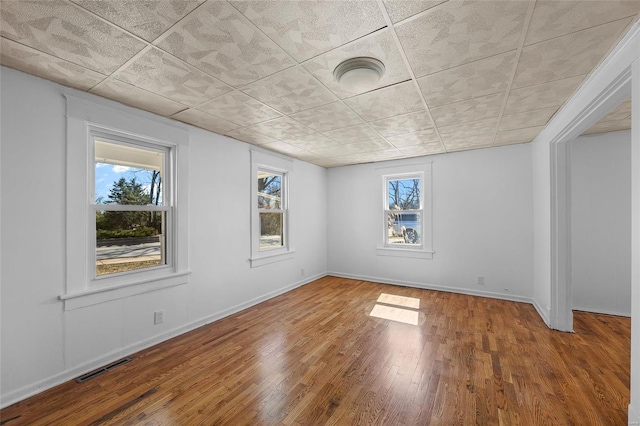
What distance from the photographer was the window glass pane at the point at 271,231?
4.42 m

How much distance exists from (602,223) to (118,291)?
5926 mm

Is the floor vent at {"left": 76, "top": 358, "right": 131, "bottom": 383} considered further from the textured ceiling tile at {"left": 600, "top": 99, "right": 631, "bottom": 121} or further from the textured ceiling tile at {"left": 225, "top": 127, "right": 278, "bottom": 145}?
the textured ceiling tile at {"left": 600, "top": 99, "right": 631, "bottom": 121}

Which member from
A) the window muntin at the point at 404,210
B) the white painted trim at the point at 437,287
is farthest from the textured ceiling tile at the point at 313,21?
the white painted trim at the point at 437,287

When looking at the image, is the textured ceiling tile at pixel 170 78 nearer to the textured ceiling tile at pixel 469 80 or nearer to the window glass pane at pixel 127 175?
the window glass pane at pixel 127 175

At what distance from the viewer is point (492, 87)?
228 centimetres

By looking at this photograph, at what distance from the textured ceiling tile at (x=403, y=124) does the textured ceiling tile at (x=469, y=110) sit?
120 millimetres

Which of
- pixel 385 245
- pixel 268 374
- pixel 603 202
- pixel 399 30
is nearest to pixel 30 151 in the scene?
pixel 268 374

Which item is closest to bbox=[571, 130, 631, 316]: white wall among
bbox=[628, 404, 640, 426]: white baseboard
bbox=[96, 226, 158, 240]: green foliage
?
bbox=[628, 404, 640, 426]: white baseboard

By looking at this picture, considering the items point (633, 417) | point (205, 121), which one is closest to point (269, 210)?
point (205, 121)

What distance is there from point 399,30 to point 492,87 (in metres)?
1.23

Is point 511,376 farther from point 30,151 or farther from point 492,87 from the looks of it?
point 30,151

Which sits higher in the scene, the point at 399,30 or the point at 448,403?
the point at 399,30

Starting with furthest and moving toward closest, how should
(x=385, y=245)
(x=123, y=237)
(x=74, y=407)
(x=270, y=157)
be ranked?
1. (x=385, y=245)
2. (x=270, y=157)
3. (x=123, y=237)
4. (x=74, y=407)

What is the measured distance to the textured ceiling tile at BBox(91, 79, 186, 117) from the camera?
223 cm
